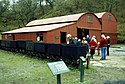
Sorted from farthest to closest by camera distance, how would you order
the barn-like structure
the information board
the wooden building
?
the wooden building → the barn-like structure → the information board

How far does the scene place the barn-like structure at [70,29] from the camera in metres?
27.8

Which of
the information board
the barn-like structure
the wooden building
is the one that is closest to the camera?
the information board

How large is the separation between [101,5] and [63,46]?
44.4m

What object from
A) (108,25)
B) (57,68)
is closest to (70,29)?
(108,25)

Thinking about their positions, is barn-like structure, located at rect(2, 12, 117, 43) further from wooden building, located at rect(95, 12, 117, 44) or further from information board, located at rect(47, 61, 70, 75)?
information board, located at rect(47, 61, 70, 75)

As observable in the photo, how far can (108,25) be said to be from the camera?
3866 centimetres

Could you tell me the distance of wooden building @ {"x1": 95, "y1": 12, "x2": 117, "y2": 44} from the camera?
37513 millimetres

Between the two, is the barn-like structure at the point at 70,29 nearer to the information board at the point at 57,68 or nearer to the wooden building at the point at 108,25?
the wooden building at the point at 108,25

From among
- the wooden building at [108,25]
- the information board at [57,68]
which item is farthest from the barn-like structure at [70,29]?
the information board at [57,68]

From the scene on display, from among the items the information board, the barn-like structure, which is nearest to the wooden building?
the barn-like structure

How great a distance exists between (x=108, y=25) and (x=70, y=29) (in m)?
11.1

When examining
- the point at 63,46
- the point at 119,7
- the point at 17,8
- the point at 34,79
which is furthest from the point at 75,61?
the point at 17,8

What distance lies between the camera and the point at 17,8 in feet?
207

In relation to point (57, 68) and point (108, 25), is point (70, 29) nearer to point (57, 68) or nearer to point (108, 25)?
point (108, 25)
